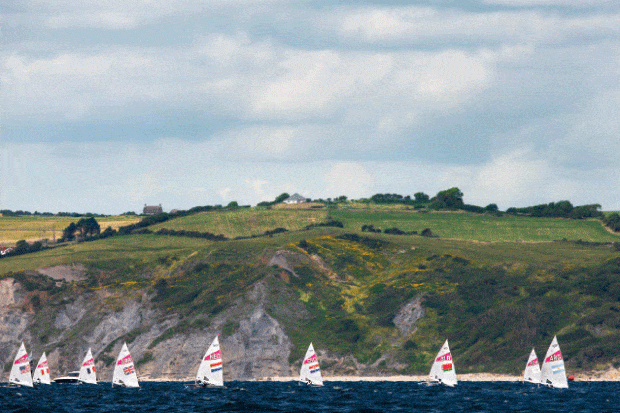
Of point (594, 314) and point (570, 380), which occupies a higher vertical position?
point (594, 314)

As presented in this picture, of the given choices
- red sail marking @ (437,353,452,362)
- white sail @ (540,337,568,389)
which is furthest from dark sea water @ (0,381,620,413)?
red sail marking @ (437,353,452,362)

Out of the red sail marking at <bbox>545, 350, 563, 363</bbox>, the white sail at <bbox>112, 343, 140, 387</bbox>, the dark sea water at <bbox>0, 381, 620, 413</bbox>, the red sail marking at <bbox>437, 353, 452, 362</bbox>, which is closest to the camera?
the dark sea water at <bbox>0, 381, 620, 413</bbox>

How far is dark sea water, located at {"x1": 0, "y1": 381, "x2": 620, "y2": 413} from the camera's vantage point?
8662 centimetres

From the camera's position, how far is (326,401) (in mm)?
96812

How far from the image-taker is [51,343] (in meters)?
195

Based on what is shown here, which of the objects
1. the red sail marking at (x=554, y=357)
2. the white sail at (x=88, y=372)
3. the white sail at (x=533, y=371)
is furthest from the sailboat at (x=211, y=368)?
the red sail marking at (x=554, y=357)

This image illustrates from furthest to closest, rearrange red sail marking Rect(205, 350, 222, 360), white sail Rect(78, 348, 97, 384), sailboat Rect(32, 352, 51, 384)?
1. sailboat Rect(32, 352, 51, 384)
2. white sail Rect(78, 348, 97, 384)
3. red sail marking Rect(205, 350, 222, 360)

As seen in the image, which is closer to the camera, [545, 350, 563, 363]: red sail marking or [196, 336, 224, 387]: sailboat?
[196, 336, 224, 387]: sailboat

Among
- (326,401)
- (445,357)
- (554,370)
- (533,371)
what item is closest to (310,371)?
(445,357)

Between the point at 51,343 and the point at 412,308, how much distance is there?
86.5 metres

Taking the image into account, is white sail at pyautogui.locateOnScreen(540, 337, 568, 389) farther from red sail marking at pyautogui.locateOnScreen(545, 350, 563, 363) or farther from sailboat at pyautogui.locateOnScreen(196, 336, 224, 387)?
sailboat at pyautogui.locateOnScreen(196, 336, 224, 387)

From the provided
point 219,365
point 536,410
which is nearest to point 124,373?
point 219,365

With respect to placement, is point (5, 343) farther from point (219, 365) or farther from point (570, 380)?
point (570, 380)

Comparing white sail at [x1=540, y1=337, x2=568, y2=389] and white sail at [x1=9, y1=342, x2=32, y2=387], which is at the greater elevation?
white sail at [x1=9, y1=342, x2=32, y2=387]
